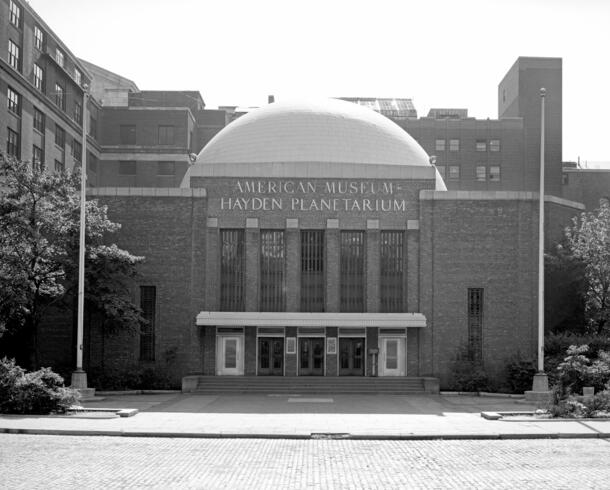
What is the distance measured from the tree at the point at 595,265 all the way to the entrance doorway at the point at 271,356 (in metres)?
17.5

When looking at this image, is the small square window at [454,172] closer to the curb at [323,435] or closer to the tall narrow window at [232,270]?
the tall narrow window at [232,270]

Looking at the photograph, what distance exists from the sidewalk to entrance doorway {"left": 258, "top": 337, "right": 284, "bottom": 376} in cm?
612

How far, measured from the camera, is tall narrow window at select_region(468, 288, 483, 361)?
153 ft

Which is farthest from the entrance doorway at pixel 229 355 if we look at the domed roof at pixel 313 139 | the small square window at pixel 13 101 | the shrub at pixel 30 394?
the small square window at pixel 13 101

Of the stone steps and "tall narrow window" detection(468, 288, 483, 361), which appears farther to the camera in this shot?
"tall narrow window" detection(468, 288, 483, 361)

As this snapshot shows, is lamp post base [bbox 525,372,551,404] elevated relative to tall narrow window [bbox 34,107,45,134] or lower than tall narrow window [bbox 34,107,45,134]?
lower

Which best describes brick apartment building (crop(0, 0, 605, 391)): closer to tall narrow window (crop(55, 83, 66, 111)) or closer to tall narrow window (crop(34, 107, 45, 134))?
tall narrow window (crop(34, 107, 45, 134))

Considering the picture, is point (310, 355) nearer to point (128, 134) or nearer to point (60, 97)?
point (60, 97)

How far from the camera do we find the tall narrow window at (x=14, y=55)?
62094mm

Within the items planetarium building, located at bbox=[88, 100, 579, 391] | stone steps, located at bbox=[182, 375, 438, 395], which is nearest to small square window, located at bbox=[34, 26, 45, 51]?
planetarium building, located at bbox=[88, 100, 579, 391]

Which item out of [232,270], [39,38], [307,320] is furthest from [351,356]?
[39,38]

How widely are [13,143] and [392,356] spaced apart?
109 feet

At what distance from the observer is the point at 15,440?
24.3m

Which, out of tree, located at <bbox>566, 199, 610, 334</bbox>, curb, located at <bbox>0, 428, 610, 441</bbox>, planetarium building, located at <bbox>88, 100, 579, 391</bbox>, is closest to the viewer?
curb, located at <bbox>0, 428, 610, 441</bbox>
